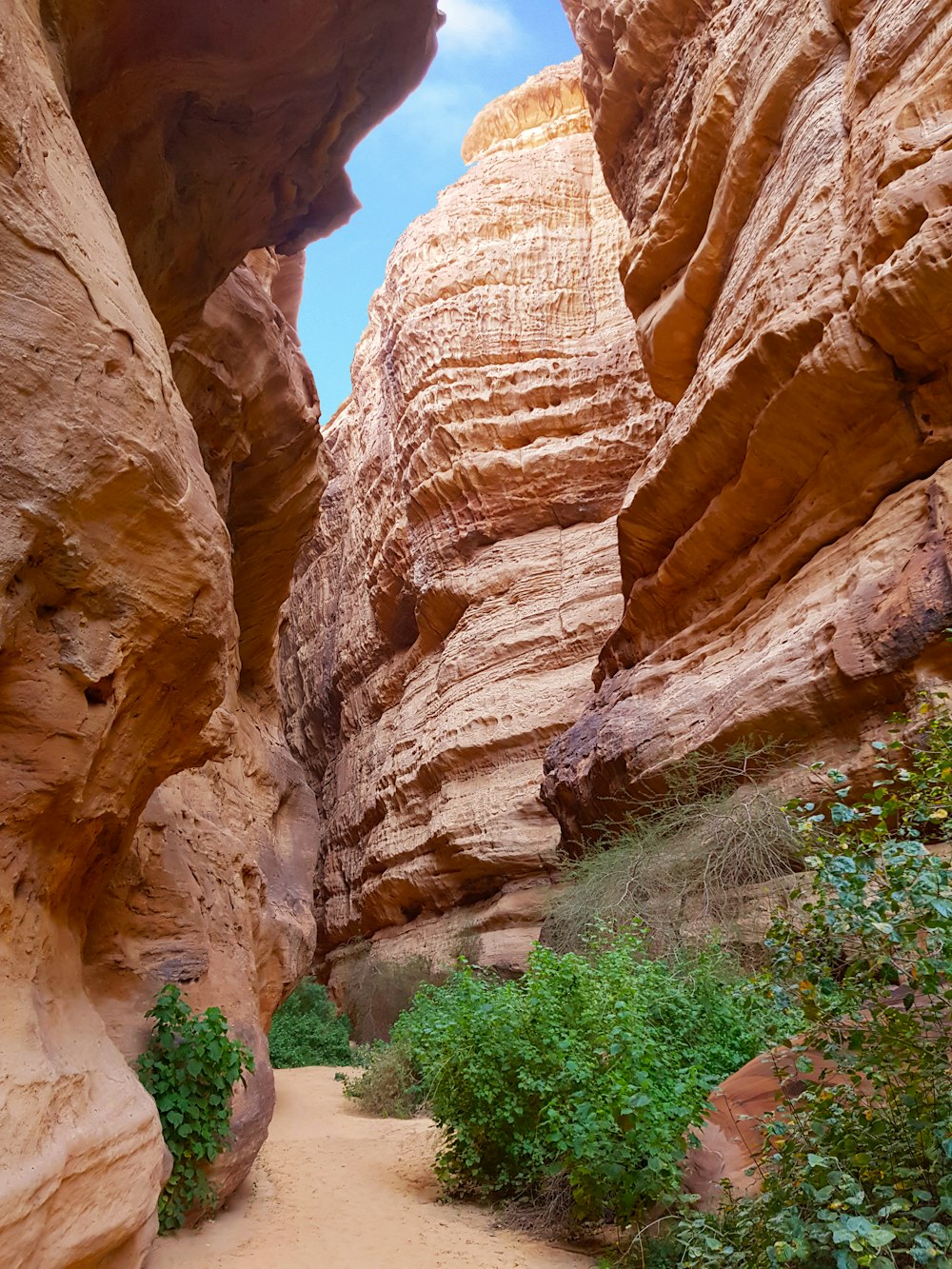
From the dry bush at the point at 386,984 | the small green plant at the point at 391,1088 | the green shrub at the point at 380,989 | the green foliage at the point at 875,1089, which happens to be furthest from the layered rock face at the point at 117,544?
the green shrub at the point at 380,989

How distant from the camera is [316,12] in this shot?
6105 mm

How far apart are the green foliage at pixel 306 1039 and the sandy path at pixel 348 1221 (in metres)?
6.51

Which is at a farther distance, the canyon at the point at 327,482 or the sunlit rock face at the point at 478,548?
the sunlit rock face at the point at 478,548

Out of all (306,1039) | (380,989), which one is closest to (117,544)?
(306,1039)

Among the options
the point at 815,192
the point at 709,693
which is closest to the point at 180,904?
the point at 709,693

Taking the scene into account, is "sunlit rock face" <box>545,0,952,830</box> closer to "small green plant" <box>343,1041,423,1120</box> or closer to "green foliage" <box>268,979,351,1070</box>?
"small green plant" <box>343,1041,423,1120</box>

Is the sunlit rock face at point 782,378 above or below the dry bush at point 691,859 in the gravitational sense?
above

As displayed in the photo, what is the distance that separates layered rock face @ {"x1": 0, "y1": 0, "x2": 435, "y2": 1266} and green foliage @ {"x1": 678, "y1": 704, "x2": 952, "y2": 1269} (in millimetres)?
2482

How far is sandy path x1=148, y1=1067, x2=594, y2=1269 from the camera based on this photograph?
468 cm

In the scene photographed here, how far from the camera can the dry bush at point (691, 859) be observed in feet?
25.5

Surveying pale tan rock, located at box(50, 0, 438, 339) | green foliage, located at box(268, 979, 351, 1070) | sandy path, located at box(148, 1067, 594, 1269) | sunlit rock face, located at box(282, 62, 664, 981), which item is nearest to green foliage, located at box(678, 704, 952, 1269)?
sandy path, located at box(148, 1067, 594, 1269)

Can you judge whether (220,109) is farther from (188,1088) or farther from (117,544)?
(188,1088)

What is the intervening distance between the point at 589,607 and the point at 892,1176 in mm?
13578

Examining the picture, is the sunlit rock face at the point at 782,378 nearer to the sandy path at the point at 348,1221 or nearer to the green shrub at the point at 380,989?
the sandy path at the point at 348,1221
